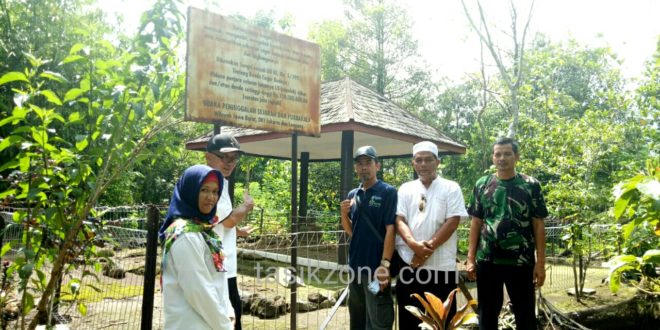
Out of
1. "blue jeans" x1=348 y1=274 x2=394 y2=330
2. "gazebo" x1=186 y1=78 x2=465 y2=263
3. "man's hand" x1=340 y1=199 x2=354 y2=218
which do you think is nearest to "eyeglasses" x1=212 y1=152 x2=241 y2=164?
"man's hand" x1=340 y1=199 x2=354 y2=218

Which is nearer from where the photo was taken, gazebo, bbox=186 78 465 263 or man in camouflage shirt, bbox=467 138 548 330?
man in camouflage shirt, bbox=467 138 548 330

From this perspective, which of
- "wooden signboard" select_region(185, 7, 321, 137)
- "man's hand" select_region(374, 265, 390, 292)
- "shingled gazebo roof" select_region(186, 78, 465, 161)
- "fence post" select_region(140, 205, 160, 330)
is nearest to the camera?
"man's hand" select_region(374, 265, 390, 292)

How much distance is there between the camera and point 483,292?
3754 millimetres

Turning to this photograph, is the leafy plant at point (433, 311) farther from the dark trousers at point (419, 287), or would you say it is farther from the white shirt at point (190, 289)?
the white shirt at point (190, 289)

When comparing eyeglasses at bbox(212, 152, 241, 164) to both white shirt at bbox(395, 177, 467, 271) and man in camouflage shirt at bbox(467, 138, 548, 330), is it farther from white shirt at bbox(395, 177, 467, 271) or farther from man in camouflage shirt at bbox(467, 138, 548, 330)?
man in camouflage shirt at bbox(467, 138, 548, 330)

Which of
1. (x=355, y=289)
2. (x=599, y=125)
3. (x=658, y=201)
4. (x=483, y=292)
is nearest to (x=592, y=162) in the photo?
(x=599, y=125)

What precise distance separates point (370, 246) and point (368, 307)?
47 centimetres

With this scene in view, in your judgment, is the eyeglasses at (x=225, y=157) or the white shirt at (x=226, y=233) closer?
the white shirt at (x=226, y=233)

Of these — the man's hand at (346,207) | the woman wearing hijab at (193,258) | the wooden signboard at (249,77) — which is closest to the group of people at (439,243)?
the man's hand at (346,207)

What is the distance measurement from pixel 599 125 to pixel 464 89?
2430 centimetres

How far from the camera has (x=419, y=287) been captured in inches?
145

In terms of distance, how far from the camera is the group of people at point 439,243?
363 cm

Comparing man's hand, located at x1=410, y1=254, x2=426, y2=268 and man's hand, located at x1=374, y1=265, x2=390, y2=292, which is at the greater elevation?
man's hand, located at x1=410, y1=254, x2=426, y2=268

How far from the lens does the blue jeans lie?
351cm
